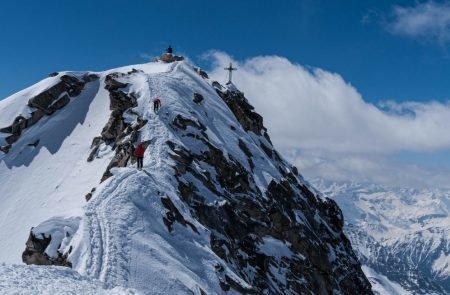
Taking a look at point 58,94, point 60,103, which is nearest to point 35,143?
point 60,103

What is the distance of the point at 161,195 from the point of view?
117ft

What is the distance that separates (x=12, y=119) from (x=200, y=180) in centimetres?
3401

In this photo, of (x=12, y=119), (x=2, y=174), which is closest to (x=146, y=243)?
(x=2, y=174)

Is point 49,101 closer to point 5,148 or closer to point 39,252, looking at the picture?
point 5,148

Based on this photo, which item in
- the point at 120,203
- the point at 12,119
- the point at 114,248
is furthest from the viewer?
the point at 12,119

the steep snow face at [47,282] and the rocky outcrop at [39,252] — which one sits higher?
the rocky outcrop at [39,252]

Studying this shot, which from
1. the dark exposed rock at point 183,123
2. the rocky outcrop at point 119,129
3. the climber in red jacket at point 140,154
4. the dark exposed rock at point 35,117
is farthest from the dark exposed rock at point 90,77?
the climber in red jacket at point 140,154

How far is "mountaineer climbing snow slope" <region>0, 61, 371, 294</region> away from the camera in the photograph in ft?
96.4

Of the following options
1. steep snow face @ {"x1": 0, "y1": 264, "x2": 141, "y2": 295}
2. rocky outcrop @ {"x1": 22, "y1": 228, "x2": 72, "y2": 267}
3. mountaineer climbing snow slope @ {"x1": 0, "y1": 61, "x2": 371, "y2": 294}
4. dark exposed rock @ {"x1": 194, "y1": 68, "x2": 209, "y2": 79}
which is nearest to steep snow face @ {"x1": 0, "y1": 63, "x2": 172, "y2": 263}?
mountaineer climbing snow slope @ {"x1": 0, "y1": 61, "x2": 371, "y2": 294}

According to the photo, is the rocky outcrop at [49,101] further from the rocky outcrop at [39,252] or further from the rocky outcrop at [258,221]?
the rocky outcrop at [39,252]

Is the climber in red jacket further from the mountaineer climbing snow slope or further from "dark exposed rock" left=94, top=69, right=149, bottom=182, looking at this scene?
"dark exposed rock" left=94, top=69, right=149, bottom=182

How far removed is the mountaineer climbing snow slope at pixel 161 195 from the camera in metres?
29.4

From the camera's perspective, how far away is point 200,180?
151 ft

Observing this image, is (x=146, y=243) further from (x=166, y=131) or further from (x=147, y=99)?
(x=147, y=99)
